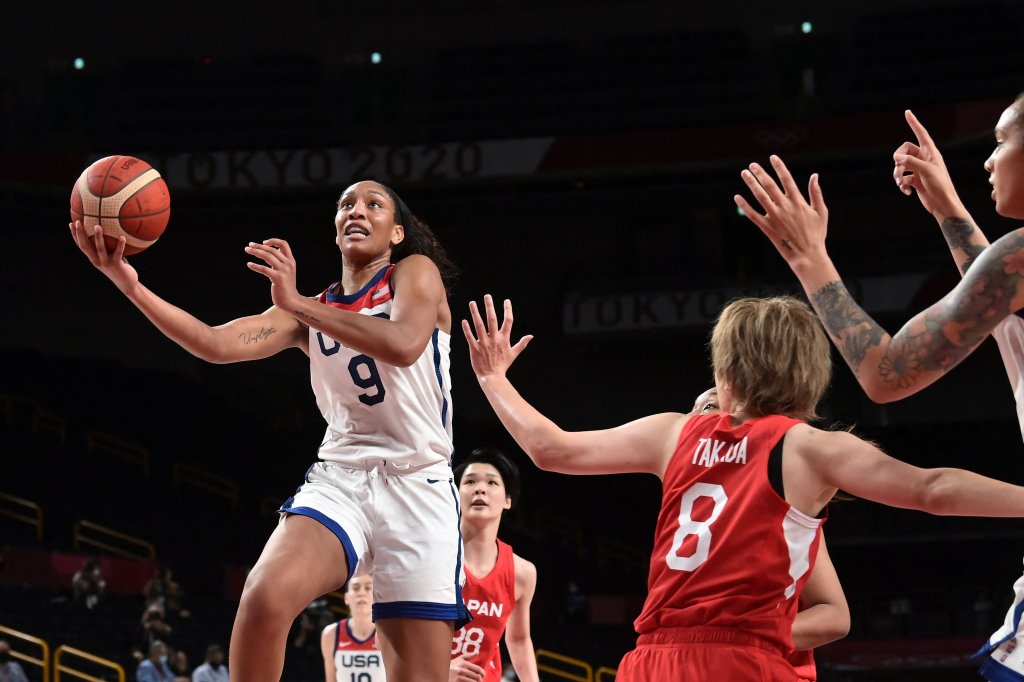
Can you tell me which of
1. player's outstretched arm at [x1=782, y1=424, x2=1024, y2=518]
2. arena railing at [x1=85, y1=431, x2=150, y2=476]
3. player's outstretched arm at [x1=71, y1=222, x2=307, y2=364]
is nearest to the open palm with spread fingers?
player's outstretched arm at [x1=71, y1=222, x2=307, y2=364]

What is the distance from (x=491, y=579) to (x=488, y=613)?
0.59ft

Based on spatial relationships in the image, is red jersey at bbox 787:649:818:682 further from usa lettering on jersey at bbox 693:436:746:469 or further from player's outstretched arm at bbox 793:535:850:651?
usa lettering on jersey at bbox 693:436:746:469

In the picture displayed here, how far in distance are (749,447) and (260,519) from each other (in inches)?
717

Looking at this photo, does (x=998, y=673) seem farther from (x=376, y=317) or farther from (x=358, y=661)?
(x=358, y=661)


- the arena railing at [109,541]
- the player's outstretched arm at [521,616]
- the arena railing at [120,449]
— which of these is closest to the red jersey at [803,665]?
the player's outstretched arm at [521,616]

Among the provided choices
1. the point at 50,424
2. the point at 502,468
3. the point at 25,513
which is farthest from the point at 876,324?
the point at 50,424

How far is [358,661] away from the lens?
7.57 metres

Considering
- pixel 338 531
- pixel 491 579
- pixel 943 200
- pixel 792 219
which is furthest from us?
pixel 491 579

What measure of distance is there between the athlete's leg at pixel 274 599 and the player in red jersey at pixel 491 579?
1.82 metres

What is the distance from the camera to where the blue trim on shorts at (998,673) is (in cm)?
322

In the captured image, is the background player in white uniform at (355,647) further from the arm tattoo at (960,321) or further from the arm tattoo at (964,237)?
the arm tattoo at (960,321)

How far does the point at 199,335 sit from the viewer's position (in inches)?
187

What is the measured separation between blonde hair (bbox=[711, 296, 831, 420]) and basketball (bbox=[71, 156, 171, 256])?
2478 mm

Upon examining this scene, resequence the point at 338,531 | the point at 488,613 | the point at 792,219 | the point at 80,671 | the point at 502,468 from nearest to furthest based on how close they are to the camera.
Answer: the point at 792,219
the point at 338,531
the point at 488,613
the point at 502,468
the point at 80,671
